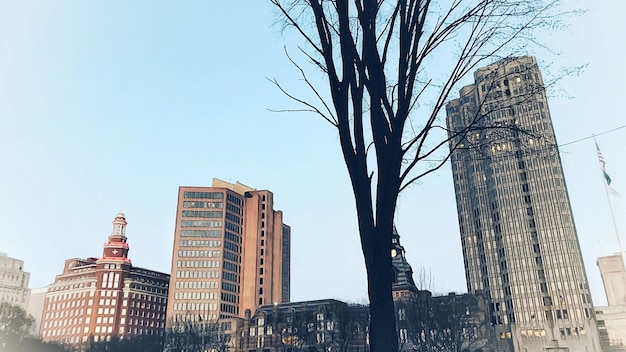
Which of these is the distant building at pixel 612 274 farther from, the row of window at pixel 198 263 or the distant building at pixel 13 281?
the distant building at pixel 13 281

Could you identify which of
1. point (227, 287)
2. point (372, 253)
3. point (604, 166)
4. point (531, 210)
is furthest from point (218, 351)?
point (531, 210)

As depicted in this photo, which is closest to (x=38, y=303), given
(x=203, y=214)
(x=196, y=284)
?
(x=196, y=284)

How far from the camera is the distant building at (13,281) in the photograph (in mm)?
119750

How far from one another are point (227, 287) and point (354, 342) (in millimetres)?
49838

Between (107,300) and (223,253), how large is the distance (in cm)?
4869

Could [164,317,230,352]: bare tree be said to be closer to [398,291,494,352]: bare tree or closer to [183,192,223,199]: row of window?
[398,291,494,352]: bare tree

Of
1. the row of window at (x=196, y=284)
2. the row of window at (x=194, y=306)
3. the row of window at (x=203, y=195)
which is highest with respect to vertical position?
the row of window at (x=203, y=195)

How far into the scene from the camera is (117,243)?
148 metres

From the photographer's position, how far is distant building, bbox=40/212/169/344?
5226 inches

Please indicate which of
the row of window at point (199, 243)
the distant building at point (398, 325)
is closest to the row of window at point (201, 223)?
the row of window at point (199, 243)

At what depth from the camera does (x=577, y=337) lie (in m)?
88.1

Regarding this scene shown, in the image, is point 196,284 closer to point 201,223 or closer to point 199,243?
point 199,243

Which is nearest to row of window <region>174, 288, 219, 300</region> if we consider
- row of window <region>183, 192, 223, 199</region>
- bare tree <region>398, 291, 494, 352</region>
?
row of window <region>183, 192, 223, 199</region>

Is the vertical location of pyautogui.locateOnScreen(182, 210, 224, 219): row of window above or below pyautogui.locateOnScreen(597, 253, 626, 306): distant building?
above
